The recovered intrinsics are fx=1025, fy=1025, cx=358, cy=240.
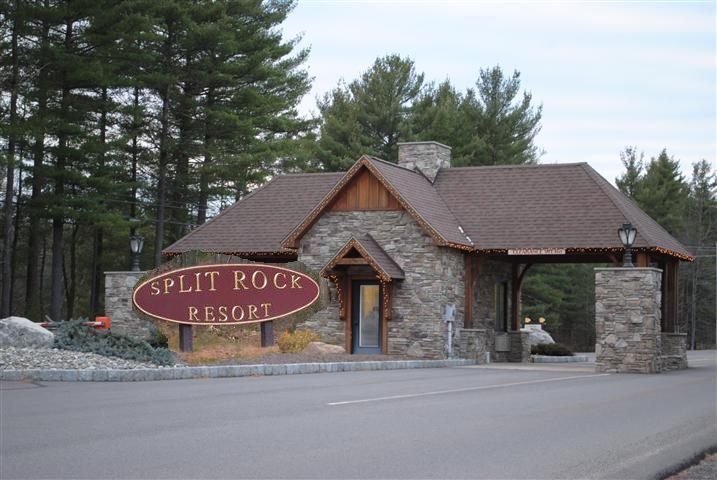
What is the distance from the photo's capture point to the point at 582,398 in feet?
55.2

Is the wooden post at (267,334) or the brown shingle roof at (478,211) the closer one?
the wooden post at (267,334)

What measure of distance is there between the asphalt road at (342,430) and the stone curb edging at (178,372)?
714mm

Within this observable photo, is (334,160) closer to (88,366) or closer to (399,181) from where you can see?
(399,181)

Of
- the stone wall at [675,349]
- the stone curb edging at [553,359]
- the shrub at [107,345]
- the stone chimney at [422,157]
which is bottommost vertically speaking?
the stone curb edging at [553,359]

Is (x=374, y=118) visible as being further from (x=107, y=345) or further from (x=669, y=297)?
(x=107, y=345)

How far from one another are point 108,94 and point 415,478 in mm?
40897

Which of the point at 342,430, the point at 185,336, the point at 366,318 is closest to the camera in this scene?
the point at 342,430

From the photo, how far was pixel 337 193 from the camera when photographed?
30922 millimetres

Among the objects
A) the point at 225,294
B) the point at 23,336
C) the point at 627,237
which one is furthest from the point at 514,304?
the point at 23,336

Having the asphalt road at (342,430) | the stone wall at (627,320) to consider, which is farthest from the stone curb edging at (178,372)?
the stone wall at (627,320)

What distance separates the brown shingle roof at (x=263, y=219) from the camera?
33.8 meters

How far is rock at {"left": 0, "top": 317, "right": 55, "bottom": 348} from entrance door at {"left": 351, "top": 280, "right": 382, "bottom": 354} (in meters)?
10.9

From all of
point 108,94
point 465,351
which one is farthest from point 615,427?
point 108,94

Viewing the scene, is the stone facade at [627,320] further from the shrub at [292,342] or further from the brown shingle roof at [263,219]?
the brown shingle roof at [263,219]
